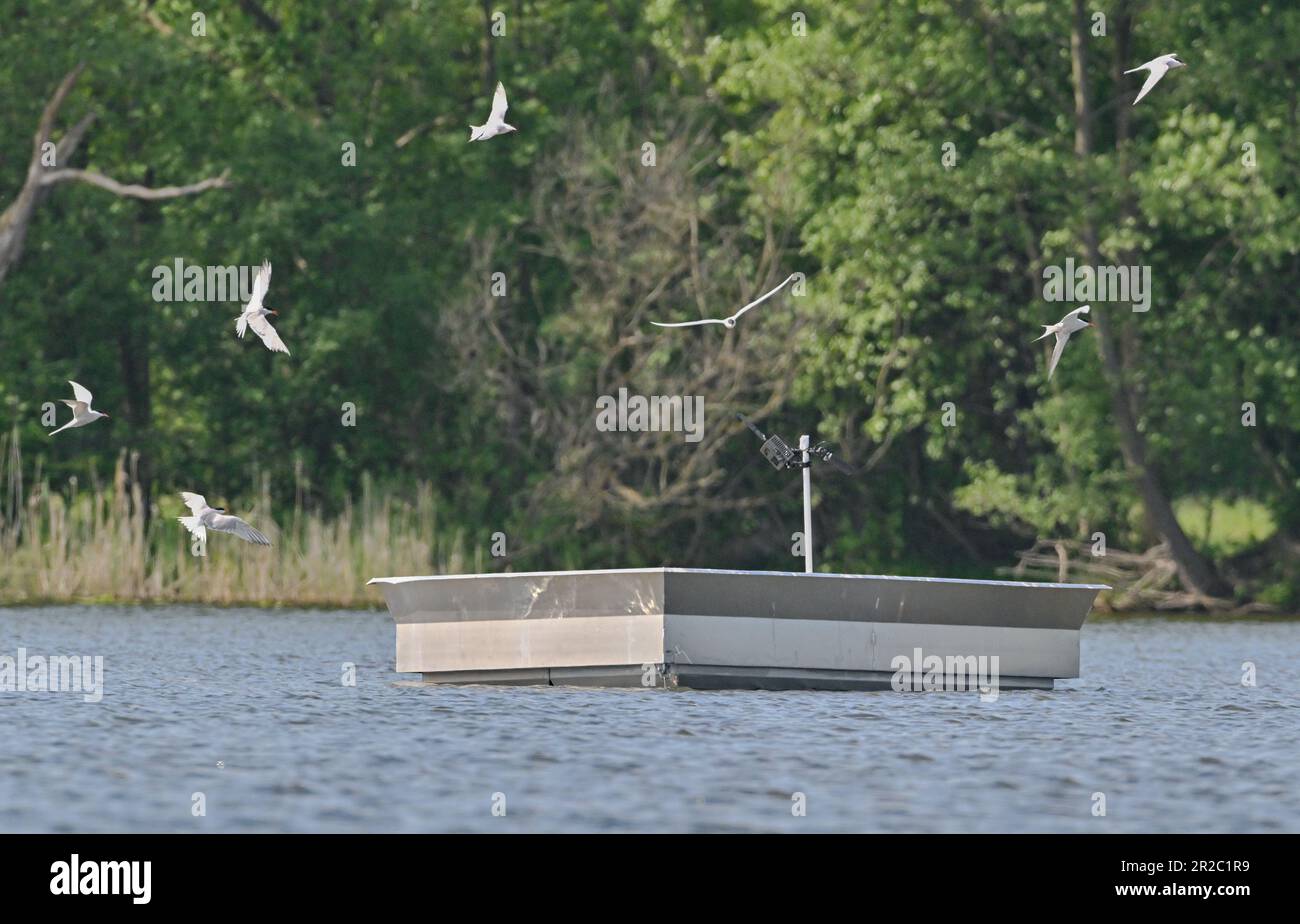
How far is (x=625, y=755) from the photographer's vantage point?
63.2 ft

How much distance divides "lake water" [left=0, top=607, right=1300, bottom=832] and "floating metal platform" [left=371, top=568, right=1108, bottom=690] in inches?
11.9

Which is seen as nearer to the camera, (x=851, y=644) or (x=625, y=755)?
(x=625, y=755)

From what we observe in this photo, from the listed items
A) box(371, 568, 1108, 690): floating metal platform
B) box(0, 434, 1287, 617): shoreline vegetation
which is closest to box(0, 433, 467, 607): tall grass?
box(0, 434, 1287, 617): shoreline vegetation

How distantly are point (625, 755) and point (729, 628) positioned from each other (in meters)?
5.41

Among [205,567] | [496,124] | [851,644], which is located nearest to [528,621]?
[851,644]

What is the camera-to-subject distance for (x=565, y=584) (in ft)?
80.9

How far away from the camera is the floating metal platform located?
80.0 ft

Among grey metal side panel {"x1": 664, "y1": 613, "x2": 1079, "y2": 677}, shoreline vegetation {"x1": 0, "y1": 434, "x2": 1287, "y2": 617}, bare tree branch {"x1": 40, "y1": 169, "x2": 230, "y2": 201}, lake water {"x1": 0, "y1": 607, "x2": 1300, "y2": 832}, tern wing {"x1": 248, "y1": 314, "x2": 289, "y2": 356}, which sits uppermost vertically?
bare tree branch {"x1": 40, "y1": 169, "x2": 230, "y2": 201}

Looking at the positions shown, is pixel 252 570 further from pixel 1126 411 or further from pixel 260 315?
pixel 1126 411

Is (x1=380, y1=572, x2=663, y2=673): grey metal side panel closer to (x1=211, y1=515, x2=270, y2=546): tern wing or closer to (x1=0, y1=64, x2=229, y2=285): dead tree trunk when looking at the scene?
(x1=211, y1=515, x2=270, y2=546): tern wing

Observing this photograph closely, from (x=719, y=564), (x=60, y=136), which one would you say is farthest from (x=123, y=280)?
(x=719, y=564)
